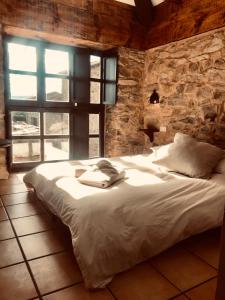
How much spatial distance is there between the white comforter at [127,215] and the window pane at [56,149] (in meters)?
1.91

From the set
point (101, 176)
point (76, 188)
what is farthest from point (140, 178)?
point (76, 188)

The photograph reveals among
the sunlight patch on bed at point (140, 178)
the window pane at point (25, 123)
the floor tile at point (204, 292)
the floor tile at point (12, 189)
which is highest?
the window pane at point (25, 123)

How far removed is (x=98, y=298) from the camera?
1.40 meters

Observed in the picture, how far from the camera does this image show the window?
12.5ft

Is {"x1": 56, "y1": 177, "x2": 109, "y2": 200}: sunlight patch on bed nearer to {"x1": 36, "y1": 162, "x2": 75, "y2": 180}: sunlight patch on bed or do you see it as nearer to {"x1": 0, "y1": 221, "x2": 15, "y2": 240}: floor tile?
{"x1": 36, "y1": 162, "x2": 75, "y2": 180}: sunlight patch on bed

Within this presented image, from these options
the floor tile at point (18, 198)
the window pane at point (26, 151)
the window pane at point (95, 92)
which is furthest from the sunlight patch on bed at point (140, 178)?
the window pane at point (95, 92)

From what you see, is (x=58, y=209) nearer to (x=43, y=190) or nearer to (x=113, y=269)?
(x=43, y=190)

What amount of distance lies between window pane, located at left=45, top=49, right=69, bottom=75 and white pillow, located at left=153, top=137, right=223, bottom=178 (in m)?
2.39

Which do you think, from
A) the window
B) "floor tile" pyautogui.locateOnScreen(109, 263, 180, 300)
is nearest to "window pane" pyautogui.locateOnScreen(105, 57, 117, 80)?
the window

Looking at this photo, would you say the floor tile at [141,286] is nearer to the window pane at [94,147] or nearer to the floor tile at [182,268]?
the floor tile at [182,268]

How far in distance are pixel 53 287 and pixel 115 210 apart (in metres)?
0.61

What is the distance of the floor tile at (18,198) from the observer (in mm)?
2701

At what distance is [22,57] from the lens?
379cm

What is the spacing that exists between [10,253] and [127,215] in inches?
37.1
